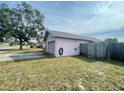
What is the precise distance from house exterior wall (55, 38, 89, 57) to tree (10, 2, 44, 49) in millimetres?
20047

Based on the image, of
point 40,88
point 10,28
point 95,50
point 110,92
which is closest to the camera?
point 110,92

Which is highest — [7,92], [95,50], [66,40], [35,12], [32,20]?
[35,12]

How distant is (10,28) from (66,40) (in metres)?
22.8

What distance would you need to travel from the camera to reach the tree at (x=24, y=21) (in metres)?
31.9

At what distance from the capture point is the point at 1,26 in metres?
32.4

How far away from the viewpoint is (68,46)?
50.0 ft

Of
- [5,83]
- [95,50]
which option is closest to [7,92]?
[5,83]

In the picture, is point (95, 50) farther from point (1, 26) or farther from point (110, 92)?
point (1, 26)

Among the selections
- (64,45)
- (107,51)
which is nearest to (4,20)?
(64,45)

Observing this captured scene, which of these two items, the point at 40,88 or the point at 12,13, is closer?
the point at 40,88

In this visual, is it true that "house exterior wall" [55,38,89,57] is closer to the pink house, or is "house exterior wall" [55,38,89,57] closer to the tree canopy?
the pink house

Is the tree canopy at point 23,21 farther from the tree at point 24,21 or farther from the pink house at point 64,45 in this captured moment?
the pink house at point 64,45

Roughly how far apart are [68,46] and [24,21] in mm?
22225

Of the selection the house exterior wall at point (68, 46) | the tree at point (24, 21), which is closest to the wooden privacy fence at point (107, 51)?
the house exterior wall at point (68, 46)
